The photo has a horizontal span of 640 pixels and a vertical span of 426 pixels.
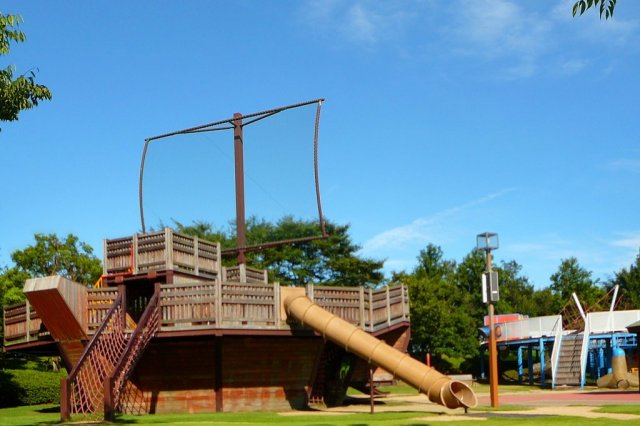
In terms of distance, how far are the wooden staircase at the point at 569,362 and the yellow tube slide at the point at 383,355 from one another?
22.3 meters

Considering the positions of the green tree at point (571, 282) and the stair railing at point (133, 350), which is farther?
the green tree at point (571, 282)

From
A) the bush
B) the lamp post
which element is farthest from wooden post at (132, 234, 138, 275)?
the lamp post

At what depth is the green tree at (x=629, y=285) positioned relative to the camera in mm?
87931

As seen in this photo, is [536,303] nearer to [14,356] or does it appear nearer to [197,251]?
[14,356]

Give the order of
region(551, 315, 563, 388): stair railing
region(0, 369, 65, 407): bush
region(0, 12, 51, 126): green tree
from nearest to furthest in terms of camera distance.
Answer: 1. region(0, 12, 51, 126): green tree
2. region(0, 369, 65, 407): bush
3. region(551, 315, 563, 388): stair railing

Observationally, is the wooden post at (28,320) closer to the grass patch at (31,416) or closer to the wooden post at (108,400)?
the grass patch at (31,416)

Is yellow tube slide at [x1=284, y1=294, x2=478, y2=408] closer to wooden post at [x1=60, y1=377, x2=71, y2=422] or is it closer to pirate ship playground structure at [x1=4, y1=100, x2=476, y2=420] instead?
pirate ship playground structure at [x1=4, y1=100, x2=476, y2=420]

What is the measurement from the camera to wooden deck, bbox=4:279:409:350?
24375 mm

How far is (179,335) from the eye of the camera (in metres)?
24.2

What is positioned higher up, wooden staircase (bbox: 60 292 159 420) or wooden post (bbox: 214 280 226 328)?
wooden post (bbox: 214 280 226 328)

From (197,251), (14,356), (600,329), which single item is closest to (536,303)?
(600,329)

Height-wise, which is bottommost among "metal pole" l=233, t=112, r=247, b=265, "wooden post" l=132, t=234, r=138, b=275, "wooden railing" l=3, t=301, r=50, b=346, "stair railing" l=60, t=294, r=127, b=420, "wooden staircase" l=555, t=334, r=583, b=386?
"wooden staircase" l=555, t=334, r=583, b=386

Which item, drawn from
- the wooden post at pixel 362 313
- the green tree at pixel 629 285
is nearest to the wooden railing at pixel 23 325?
the wooden post at pixel 362 313

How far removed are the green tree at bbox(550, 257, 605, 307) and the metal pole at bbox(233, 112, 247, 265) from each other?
68.7m
